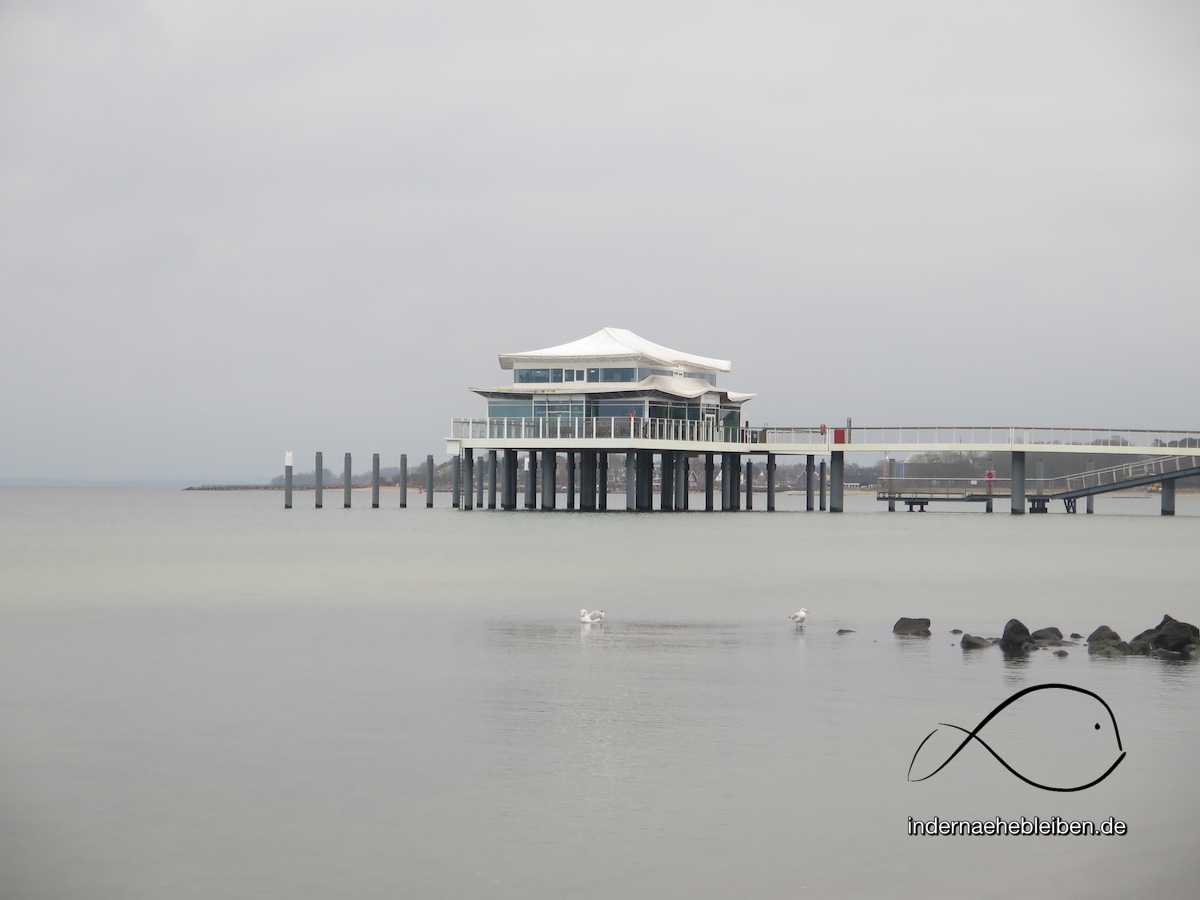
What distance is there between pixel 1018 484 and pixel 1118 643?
2077 inches

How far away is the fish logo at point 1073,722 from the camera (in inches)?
392

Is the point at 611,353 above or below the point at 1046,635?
above

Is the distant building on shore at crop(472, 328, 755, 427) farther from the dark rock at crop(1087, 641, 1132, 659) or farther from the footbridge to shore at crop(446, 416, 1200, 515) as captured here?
the dark rock at crop(1087, 641, 1132, 659)

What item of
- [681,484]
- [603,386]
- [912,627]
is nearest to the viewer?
[912,627]

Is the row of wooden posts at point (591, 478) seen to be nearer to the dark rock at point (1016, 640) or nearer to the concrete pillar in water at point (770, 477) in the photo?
the concrete pillar in water at point (770, 477)

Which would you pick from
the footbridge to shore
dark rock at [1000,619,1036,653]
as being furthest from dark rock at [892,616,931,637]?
the footbridge to shore

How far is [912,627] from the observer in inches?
712

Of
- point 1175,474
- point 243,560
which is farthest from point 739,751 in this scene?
point 1175,474

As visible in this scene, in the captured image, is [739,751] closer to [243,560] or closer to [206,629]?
[206,629]

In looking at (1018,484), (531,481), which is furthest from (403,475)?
(1018,484)

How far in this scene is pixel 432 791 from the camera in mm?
9547

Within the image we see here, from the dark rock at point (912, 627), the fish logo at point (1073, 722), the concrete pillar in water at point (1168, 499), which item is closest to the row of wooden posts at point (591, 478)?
the concrete pillar in water at point (1168, 499)

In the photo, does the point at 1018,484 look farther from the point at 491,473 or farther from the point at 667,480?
the point at 491,473

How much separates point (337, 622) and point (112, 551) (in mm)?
20666
